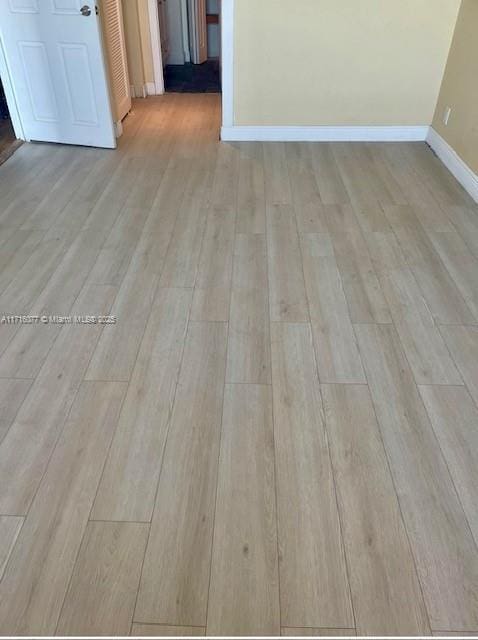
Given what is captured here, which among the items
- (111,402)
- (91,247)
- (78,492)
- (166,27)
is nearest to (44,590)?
(78,492)

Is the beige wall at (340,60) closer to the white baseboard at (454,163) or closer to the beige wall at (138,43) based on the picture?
the white baseboard at (454,163)

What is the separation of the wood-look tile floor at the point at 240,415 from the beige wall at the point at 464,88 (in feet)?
1.45

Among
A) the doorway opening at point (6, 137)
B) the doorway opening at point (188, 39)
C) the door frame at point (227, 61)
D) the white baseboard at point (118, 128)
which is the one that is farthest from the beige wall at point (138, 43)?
the door frame at point (227, 61)

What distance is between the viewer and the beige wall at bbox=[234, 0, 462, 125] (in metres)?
3.70

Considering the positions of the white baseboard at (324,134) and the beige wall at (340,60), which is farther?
the white baseboard at (324,134)

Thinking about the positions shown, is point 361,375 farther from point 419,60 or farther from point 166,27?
point 166,27

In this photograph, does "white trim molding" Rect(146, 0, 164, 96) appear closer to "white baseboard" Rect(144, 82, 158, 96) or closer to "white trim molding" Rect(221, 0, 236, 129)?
"white baseboard" Rect(144, 82, 158, 96)

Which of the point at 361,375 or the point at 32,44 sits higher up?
the point at 32,44

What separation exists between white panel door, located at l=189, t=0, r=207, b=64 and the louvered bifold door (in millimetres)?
2272

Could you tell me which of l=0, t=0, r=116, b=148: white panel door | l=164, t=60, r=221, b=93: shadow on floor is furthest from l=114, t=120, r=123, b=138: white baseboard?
l=164, t=60, r=221, b=93: shadow on floor

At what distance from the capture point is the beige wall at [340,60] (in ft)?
Answer: 12.1

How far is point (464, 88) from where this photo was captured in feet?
11.7

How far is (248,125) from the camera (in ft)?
13.8

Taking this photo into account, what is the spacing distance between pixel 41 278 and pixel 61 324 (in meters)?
0.45
